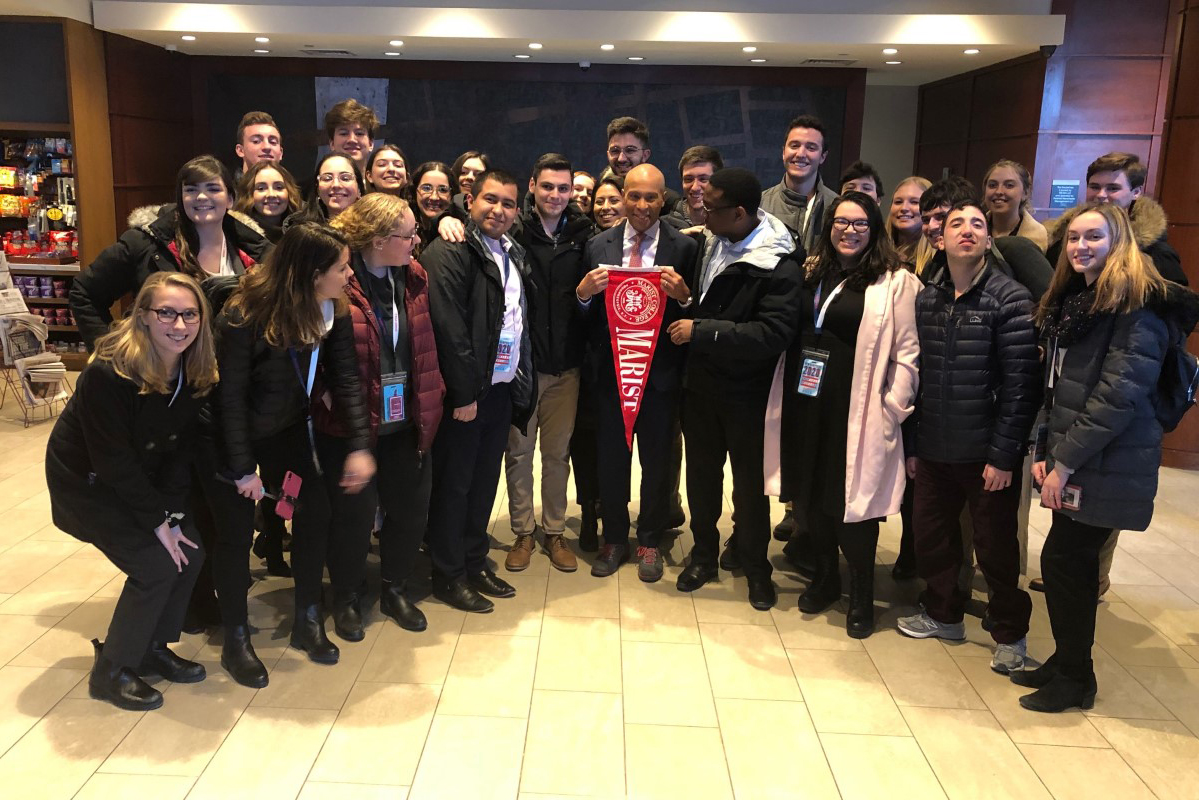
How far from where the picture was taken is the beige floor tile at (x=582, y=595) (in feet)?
11.9

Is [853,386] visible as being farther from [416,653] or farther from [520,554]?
[416,653]

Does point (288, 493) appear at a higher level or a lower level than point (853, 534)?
higher

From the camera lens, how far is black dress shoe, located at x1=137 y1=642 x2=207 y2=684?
304 cm

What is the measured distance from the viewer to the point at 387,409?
317cm

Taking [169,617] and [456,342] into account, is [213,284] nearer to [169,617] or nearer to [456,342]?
[456,342]

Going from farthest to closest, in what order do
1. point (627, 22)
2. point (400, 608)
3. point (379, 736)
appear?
1. point (627, 22)
2. point (400, 608)
3. point (379, 736)

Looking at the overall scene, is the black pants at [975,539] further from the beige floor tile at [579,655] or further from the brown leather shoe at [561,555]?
the brown leather shoe at [561,555]

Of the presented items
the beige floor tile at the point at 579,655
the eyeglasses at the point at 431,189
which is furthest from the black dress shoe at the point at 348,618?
the eyeglasses at the point at 431,189

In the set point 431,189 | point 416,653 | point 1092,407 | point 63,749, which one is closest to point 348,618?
point 416,653

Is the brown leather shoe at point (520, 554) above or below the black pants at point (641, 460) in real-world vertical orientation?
below

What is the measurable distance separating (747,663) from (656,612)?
50 centimetres

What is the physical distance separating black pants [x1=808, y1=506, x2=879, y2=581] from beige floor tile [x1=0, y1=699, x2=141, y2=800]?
2.48 metres

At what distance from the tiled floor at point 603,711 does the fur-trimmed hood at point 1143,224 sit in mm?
1536

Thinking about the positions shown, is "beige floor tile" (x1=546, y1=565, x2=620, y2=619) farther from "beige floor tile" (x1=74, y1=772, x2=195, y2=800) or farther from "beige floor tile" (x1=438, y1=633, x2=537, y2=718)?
"beige floor tile" (x1=74, y1=772, x2=195, y2=800)
